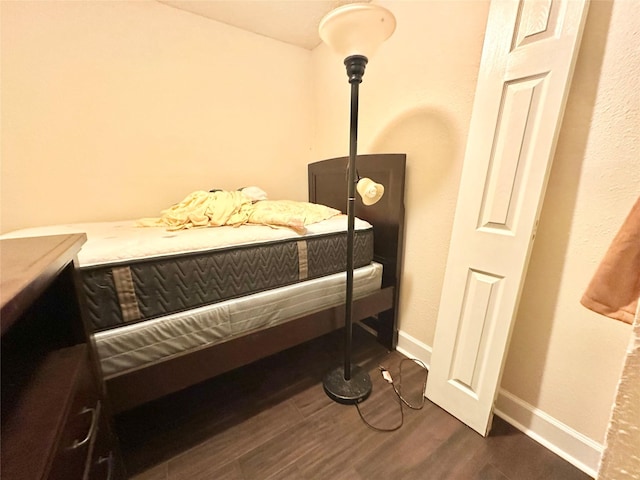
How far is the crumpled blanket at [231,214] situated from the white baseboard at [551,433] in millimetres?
1258

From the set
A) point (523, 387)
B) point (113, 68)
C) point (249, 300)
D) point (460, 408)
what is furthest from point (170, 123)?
point (523, 387)

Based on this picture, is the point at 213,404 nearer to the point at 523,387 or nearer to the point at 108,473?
the point at 108,473

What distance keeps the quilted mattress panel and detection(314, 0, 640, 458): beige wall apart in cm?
59

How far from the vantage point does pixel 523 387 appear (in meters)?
1.11

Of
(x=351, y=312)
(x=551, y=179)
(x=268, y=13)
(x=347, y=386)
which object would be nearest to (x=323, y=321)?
(x=351, y=312)

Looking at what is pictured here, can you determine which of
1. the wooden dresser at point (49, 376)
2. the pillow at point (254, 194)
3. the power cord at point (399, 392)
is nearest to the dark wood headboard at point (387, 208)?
the power cord at point (399, 392)

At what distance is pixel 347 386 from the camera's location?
1.31 m

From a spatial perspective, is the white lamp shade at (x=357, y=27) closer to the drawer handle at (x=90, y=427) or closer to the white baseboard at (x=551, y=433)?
the drawer handle at (x=90, y=427)

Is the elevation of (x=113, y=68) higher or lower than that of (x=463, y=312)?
higher

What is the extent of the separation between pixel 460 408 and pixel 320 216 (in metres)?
1.17

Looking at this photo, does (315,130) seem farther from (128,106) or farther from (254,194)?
(128,106)

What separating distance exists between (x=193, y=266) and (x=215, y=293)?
0.47 ft

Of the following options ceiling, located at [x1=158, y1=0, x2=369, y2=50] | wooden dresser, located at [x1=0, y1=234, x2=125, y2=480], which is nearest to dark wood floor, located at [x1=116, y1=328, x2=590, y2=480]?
wooden dresser, located at [x1=0, y1=234, x2=125, y2=480]

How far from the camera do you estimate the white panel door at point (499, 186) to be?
849mm
